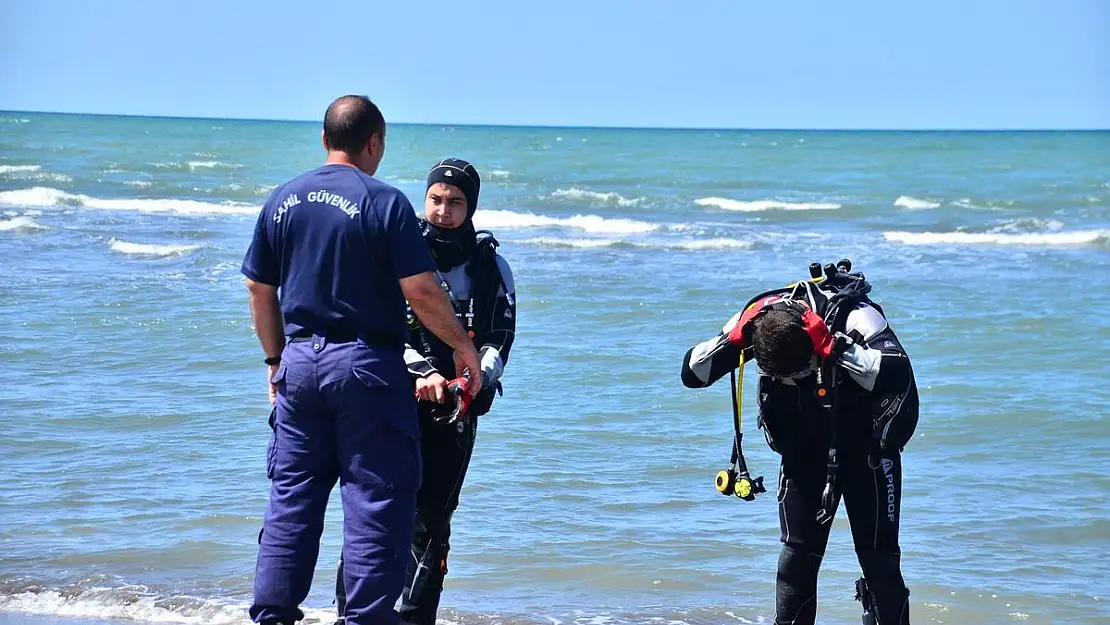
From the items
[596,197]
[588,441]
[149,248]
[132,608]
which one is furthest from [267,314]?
[596,197]

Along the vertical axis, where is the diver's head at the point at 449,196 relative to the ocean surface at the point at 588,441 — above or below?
above

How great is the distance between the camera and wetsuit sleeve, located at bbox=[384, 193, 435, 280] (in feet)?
11.7

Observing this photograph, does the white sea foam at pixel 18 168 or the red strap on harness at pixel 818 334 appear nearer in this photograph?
the red strap on harness at pixel 818 334

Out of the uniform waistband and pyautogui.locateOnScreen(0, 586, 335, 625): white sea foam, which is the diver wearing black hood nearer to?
the uniform waistband

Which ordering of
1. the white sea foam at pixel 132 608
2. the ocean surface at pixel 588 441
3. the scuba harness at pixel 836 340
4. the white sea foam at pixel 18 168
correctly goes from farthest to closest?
the white sea foam at pixel 18 168 → the ocean surface at pixel 588 441 → the white sea foam at pixel 132 608 → the scuba harness at pixel 836 340

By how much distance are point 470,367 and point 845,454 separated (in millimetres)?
1257

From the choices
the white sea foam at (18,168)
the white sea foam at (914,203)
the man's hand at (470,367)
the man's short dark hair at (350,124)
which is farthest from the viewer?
the white sea foam at (18,168)

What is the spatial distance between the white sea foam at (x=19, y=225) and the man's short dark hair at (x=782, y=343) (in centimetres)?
1722

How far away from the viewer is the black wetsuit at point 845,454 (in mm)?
4168

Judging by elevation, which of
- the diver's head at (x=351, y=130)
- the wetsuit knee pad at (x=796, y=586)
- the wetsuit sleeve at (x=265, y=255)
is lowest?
the wetsuit knee pad at (x=796, y=586)

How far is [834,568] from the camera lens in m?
5.92

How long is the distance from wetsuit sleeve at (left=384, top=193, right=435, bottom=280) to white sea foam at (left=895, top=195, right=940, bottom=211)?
2517 centimetres

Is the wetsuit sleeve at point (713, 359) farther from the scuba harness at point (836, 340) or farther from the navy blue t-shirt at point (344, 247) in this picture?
the navy blue t-shirt at point (344, 247)

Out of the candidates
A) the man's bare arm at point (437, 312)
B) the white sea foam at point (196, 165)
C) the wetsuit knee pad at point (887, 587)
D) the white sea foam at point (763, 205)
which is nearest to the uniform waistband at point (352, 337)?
the man's bare arm at point (437, 312)
